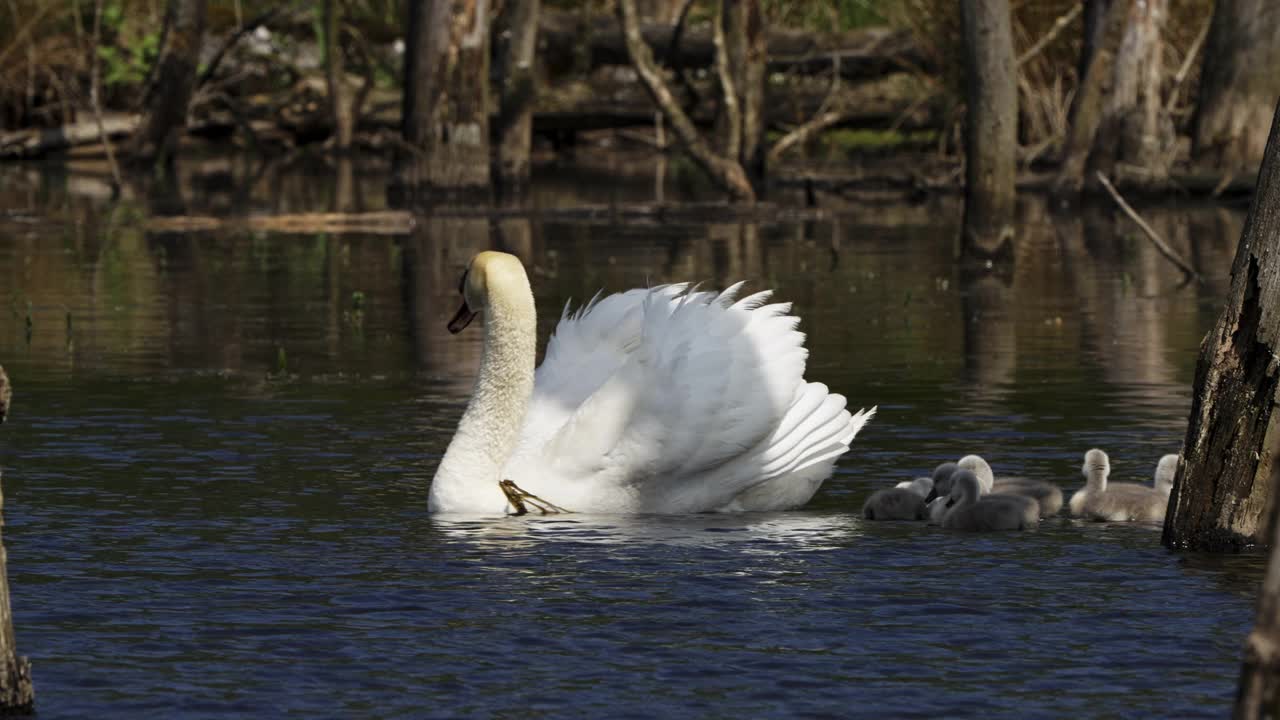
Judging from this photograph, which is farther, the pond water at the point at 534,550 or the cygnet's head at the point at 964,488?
the cygnet's head at the point at 964,488

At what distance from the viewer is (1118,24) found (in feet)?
103

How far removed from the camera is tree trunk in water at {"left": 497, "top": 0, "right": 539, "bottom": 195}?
35.2 meters

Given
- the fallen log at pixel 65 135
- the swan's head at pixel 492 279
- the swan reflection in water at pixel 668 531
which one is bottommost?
the swan reflection in water at pixel 668 531

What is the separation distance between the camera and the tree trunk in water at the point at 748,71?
104 feet

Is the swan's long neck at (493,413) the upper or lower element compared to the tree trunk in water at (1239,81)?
lower

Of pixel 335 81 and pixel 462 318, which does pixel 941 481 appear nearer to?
pixel 462 318

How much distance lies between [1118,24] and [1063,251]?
23.5 ft

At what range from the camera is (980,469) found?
10078 millimetres

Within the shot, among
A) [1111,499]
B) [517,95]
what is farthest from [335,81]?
[1111,499]

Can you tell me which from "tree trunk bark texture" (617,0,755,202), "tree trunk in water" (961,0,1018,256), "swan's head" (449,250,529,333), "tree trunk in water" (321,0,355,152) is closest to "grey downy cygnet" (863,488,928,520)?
"swan's head" (449,250,529,333)

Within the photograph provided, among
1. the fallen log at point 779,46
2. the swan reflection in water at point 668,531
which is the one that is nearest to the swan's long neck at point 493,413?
the swan reflection in water at point 668,531

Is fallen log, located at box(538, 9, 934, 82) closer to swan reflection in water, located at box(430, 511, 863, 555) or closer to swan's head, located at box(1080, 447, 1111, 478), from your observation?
swan's head, located at box(1080, 447, 1111, 478)

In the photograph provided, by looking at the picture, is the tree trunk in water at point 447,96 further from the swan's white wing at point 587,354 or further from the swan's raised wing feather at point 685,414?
the swan's raised wing feather at point 685,414

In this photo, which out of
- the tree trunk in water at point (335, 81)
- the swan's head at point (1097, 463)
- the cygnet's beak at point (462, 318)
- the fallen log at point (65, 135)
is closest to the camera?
the swan's head at point (1097, 463)
